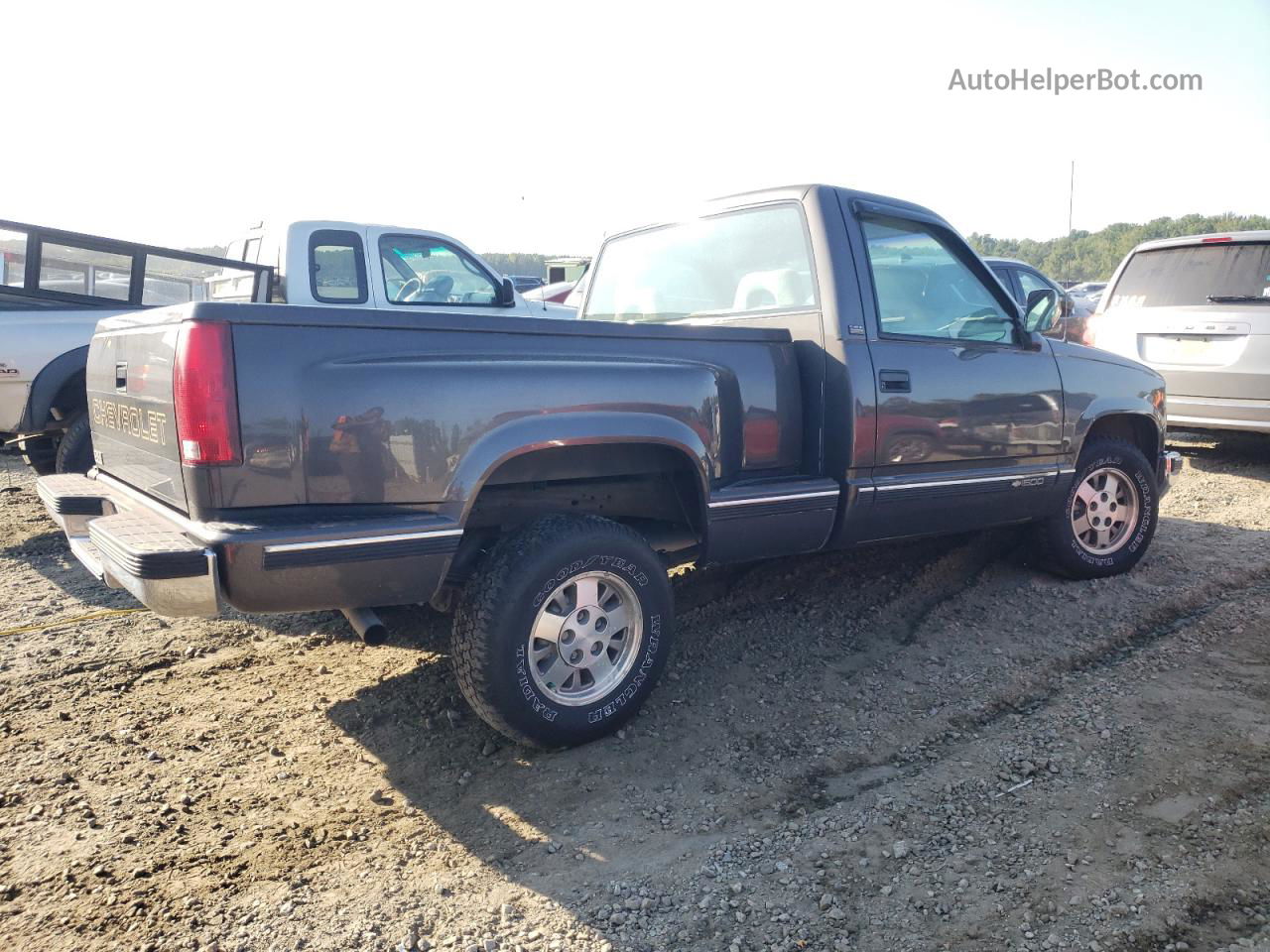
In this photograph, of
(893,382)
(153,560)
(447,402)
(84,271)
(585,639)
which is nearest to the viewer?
(153,560)

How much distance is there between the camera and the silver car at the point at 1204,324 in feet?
23.3

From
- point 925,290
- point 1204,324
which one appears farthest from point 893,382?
point 1204,324

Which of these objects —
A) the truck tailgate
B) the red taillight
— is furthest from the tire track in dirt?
the truck tailgate

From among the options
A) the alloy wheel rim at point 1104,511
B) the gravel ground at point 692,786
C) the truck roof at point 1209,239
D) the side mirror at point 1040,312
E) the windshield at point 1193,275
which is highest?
the truck roof at point 1209,239

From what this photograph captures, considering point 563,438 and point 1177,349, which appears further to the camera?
point 1177,349

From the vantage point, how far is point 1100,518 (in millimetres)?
5004

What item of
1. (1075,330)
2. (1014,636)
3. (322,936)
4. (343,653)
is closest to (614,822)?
(322,936)

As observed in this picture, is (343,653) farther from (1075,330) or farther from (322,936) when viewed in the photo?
(1075,330)

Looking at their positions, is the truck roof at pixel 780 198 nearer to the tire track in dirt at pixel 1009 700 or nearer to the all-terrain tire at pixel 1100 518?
the all-terrain tire at pixel 1100 518

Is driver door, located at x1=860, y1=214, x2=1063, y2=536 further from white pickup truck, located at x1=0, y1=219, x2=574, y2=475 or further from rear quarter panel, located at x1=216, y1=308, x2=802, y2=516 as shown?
white pickup truck, located at x1=0, y1=219, x2=574, y2=475

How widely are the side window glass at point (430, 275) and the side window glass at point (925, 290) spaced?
4.64 metres

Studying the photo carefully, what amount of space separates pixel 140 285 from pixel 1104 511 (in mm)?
6404

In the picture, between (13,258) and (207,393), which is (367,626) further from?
(13,258)

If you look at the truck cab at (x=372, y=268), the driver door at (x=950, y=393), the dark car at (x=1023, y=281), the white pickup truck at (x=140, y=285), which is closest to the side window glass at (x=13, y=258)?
the white pickup truck at (x=140, y=285)
